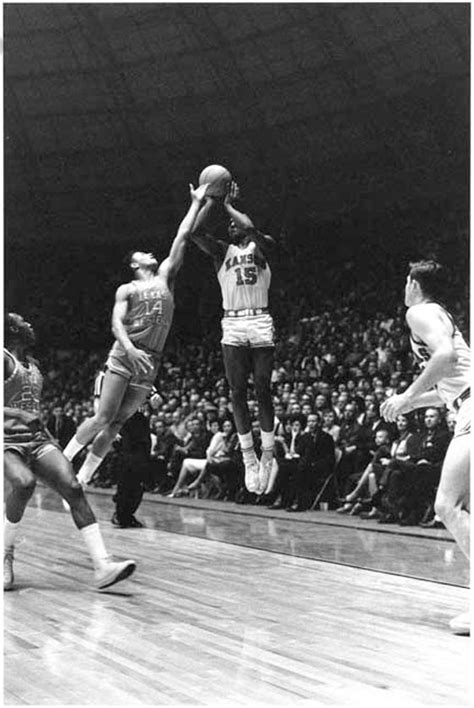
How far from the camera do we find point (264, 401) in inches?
223

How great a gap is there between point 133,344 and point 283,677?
2.61 m

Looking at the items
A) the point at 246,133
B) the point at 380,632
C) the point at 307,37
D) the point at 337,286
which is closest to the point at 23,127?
the point at 246,133

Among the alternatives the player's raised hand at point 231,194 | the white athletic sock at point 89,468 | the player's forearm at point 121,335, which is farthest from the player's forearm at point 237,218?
the white athletic sock at point 89,468

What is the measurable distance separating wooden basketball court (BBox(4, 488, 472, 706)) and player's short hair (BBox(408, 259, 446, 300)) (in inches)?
64.4

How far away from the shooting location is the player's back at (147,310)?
18.6 ft

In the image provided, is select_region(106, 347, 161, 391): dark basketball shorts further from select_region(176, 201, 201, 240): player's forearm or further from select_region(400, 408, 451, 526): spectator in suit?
select_region(400, 408, 451, 526): spectator in suit

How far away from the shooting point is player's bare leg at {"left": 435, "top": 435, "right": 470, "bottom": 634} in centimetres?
416

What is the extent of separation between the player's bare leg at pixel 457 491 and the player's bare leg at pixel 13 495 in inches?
96.4

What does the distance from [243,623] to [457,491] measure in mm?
1308

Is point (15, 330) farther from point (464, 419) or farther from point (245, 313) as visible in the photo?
point (464, 419)

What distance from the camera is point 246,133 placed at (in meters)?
8.52

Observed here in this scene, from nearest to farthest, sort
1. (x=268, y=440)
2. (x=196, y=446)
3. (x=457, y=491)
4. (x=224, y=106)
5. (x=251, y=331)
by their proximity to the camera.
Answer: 1. (x=457, y=491)
2. (x=251, y=331)
3. (x=268, y=440)
4. (x=196, y=446)
5. (x=224, y=106)

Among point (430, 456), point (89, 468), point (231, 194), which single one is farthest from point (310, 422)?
point (231, 194)

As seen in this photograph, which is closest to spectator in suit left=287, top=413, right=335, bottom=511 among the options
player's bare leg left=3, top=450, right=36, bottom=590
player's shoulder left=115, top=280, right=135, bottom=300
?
player's shoulder left=115, top=280, right=135, bottom=300
